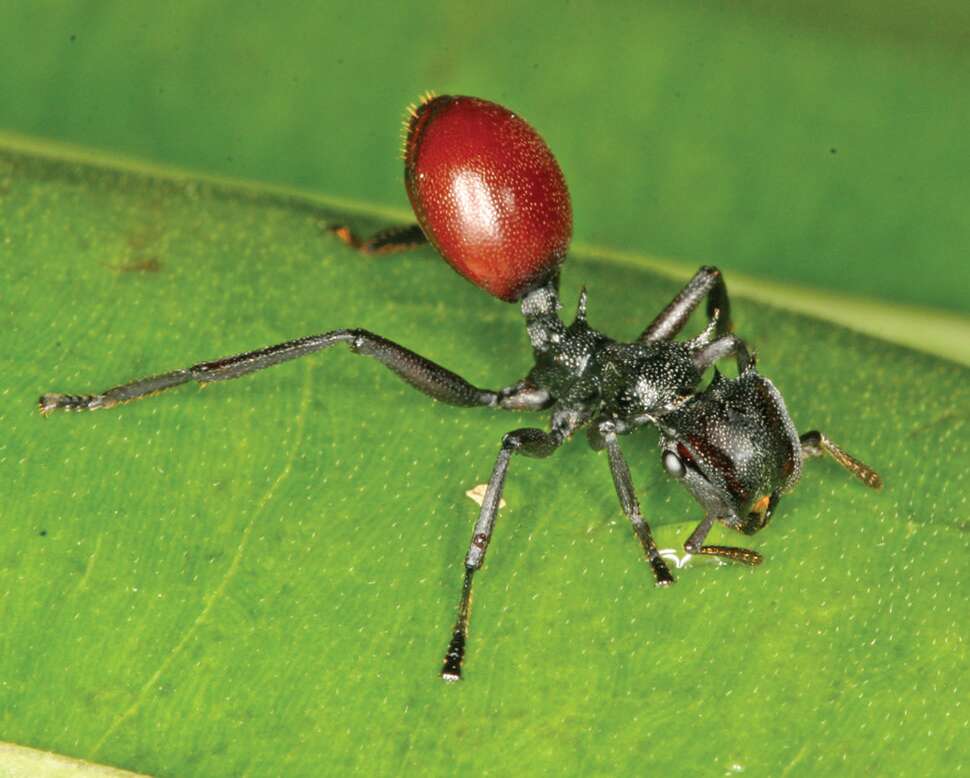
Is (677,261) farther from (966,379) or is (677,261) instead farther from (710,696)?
(710,696)

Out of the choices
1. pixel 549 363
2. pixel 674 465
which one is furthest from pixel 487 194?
pixel 674 465

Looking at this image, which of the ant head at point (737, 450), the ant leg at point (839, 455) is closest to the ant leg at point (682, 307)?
the ant head at point (737, 450)

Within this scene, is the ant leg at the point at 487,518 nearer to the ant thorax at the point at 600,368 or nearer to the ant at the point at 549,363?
Answer: the ant at the point at 549,363

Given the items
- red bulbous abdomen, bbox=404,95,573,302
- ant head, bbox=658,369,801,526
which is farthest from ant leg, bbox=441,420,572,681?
red bulbous abdomen, bbox=404,95,573,302

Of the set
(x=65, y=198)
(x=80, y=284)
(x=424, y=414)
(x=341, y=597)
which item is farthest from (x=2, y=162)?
(x=341, y=597)

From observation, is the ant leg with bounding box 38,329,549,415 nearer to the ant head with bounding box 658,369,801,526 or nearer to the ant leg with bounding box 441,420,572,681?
the ant leg with bounding box 441,420,572,681

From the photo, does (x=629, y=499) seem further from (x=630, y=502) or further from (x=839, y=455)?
(x=839, y=455)
